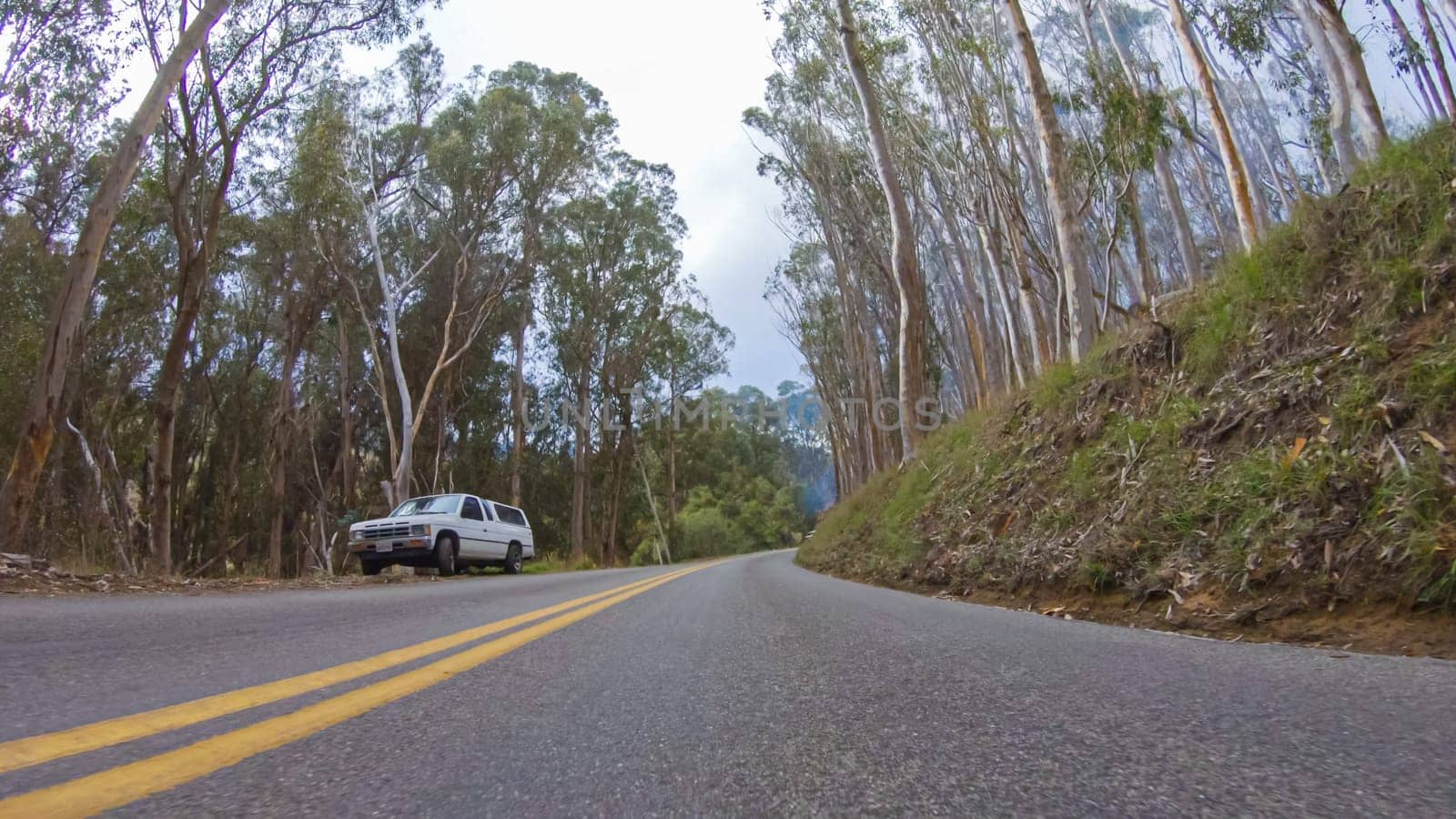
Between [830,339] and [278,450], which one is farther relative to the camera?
[830,339]

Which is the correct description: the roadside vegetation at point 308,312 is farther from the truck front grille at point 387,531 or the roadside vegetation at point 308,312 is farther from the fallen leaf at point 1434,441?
the fallen leaf at point 1434,441

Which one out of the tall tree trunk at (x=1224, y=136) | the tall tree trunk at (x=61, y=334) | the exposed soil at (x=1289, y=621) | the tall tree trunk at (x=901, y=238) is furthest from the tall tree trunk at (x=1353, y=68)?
the tall tree trunk at (x=61, y=334)

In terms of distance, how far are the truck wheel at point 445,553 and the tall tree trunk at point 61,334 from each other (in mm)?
5692

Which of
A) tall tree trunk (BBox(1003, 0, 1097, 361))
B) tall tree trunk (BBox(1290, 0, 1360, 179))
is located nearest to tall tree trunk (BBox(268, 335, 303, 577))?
tall tree trunk (BBox(1003, 0, 1097, 361))

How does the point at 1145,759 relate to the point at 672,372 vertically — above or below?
below

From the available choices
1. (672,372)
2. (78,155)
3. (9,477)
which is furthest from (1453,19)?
(78,155)

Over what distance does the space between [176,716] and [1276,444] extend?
195 inches

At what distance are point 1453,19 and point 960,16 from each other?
835 centimetres

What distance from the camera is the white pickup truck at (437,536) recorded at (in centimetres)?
1328

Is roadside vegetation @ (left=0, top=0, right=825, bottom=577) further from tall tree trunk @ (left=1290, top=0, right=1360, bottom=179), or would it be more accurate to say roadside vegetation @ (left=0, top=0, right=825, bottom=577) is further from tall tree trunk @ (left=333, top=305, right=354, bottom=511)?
tall tree trunk @ (left=1290, top=0, right=1360, bottom=179)

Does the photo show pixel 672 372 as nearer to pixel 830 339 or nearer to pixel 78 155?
pixel 830 339

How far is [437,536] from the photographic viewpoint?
1348cm

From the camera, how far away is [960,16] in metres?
14.4

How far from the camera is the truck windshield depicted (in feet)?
46.9
